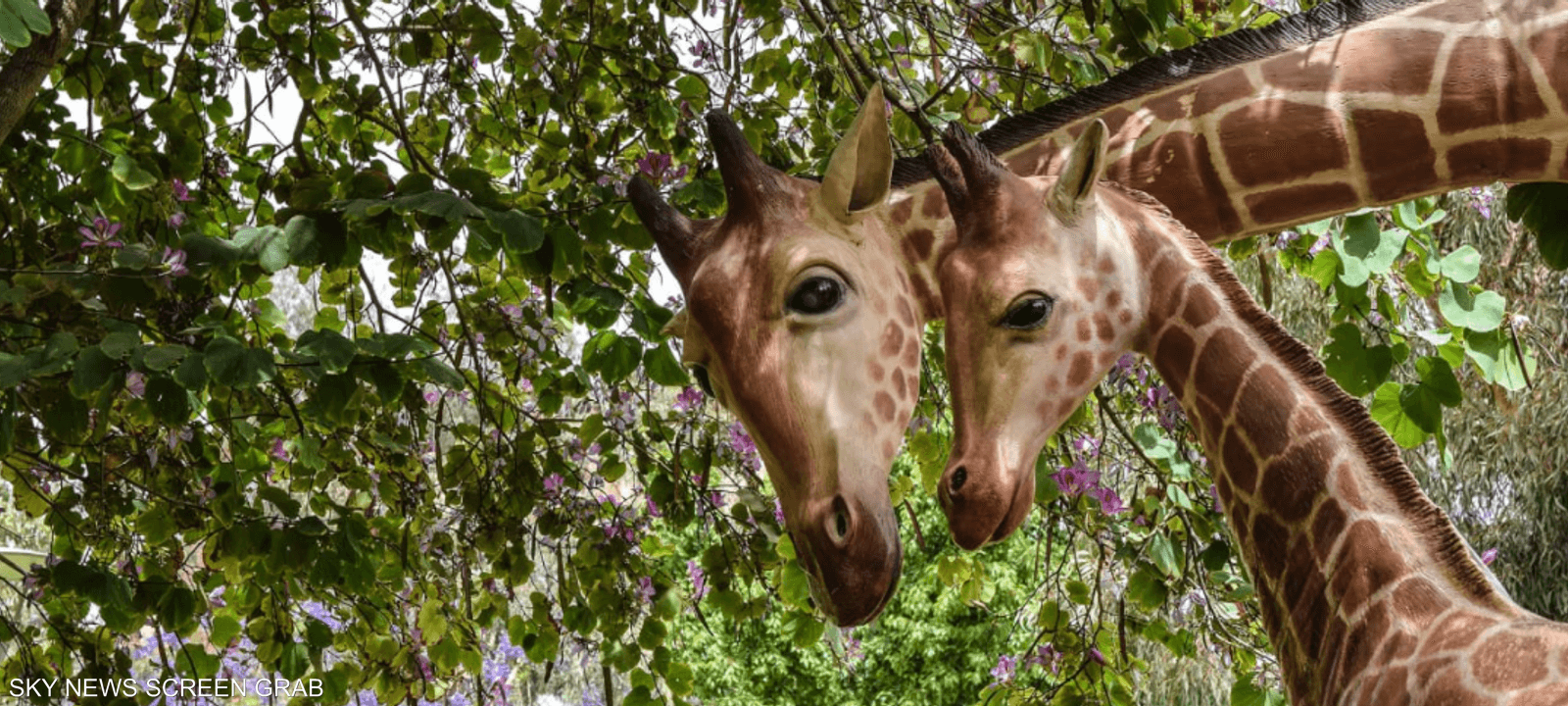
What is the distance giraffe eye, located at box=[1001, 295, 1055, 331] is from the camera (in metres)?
1.66

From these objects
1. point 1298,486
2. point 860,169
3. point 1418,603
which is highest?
point 860,169

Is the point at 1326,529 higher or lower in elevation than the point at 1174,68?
lower

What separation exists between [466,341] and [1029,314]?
93.0 inches

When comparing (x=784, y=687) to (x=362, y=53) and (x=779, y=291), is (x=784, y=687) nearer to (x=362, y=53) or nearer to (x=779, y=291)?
(x=362, y=53)

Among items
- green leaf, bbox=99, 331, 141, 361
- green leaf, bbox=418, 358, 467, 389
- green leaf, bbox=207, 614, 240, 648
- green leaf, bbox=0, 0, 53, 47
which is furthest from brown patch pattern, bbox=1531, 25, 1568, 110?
green leaf, bbox=207, 614, 240, 648

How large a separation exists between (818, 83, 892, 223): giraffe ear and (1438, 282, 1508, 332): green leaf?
107 cm

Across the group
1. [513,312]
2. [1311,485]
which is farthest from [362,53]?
[1311,485]

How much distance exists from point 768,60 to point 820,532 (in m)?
2.41

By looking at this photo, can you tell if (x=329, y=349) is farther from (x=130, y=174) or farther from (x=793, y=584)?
(x=793, y=584)

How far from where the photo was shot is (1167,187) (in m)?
1.84

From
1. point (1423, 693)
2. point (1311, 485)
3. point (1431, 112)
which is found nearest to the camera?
point (1423, 693)

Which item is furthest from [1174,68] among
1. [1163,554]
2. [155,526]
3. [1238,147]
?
[155,526]

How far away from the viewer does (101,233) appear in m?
2.92

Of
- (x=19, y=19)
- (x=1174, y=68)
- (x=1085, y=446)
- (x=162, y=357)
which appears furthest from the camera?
(x=1085, y=446)
